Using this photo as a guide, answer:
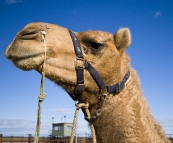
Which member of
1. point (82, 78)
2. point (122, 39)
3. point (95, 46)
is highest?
point (122, 39)

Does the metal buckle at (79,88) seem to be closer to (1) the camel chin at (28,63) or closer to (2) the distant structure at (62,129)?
(1) the camel chin at (28,63)

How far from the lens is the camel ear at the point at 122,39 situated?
13.6ft

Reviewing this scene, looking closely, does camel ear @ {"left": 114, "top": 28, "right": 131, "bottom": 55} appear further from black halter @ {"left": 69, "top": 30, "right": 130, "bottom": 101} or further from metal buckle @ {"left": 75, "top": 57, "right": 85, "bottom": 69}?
metal buckle @ {"left": 75, "top": 57, "right": 85, "bottom": 69}

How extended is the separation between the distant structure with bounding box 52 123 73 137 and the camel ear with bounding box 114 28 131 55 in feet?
109

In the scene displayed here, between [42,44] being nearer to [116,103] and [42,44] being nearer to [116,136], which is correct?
[116,103]

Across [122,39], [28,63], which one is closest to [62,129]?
[122,39]

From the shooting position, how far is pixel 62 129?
36625 mm

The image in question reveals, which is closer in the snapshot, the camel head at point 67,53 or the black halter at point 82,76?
the camel head at point 67,53

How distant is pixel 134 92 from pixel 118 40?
846mm

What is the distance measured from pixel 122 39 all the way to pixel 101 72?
697mm

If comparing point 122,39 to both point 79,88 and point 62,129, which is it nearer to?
point 79,88

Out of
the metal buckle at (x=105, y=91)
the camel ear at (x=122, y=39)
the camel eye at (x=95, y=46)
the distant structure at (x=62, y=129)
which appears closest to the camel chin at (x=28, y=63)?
the camel eye at (x=95, y=46)

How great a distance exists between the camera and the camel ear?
4152mm

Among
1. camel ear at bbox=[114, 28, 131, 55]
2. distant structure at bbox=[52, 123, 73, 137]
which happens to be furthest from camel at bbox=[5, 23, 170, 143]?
distant structure at bbox=[52, 123, 73, 137]
